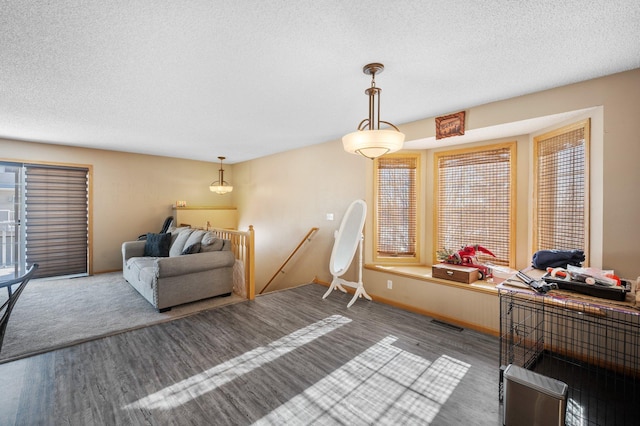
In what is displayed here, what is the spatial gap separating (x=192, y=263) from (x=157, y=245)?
171 centimetres

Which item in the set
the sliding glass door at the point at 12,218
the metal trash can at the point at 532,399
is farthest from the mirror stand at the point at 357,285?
the sliding glass door at the point at 12,218

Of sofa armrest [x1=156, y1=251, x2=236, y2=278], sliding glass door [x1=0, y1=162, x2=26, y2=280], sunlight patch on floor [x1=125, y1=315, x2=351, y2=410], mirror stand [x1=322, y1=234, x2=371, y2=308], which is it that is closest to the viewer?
sunlight patch on floor [x1=125, y1=315, x2=351, y2=410]

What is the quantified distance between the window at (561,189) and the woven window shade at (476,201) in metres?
0.31

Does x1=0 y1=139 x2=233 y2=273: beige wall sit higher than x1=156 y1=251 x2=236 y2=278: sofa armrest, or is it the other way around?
x1=0 y1=139 x2=233 y2=273: beige wall

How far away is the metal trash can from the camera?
1.57 metres

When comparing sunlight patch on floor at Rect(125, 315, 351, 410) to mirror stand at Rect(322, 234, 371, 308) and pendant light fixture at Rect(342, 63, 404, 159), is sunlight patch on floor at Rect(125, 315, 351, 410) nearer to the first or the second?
mirror stand at Rect(322, 234, 371, 308)

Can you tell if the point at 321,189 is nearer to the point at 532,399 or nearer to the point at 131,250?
the point at 131,250

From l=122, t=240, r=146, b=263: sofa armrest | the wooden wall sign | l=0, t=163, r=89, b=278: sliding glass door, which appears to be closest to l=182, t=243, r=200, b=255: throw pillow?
l=122, t=240, r=146, b=263: sofa armrest

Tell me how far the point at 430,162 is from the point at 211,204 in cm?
552

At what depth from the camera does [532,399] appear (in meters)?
1.65

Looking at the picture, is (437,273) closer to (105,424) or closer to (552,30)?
(552,30)

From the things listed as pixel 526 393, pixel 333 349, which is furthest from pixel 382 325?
pixel 526 393

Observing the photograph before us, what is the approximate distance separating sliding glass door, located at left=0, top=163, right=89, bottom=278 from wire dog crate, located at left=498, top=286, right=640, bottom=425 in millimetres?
6943

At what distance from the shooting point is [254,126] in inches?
159
